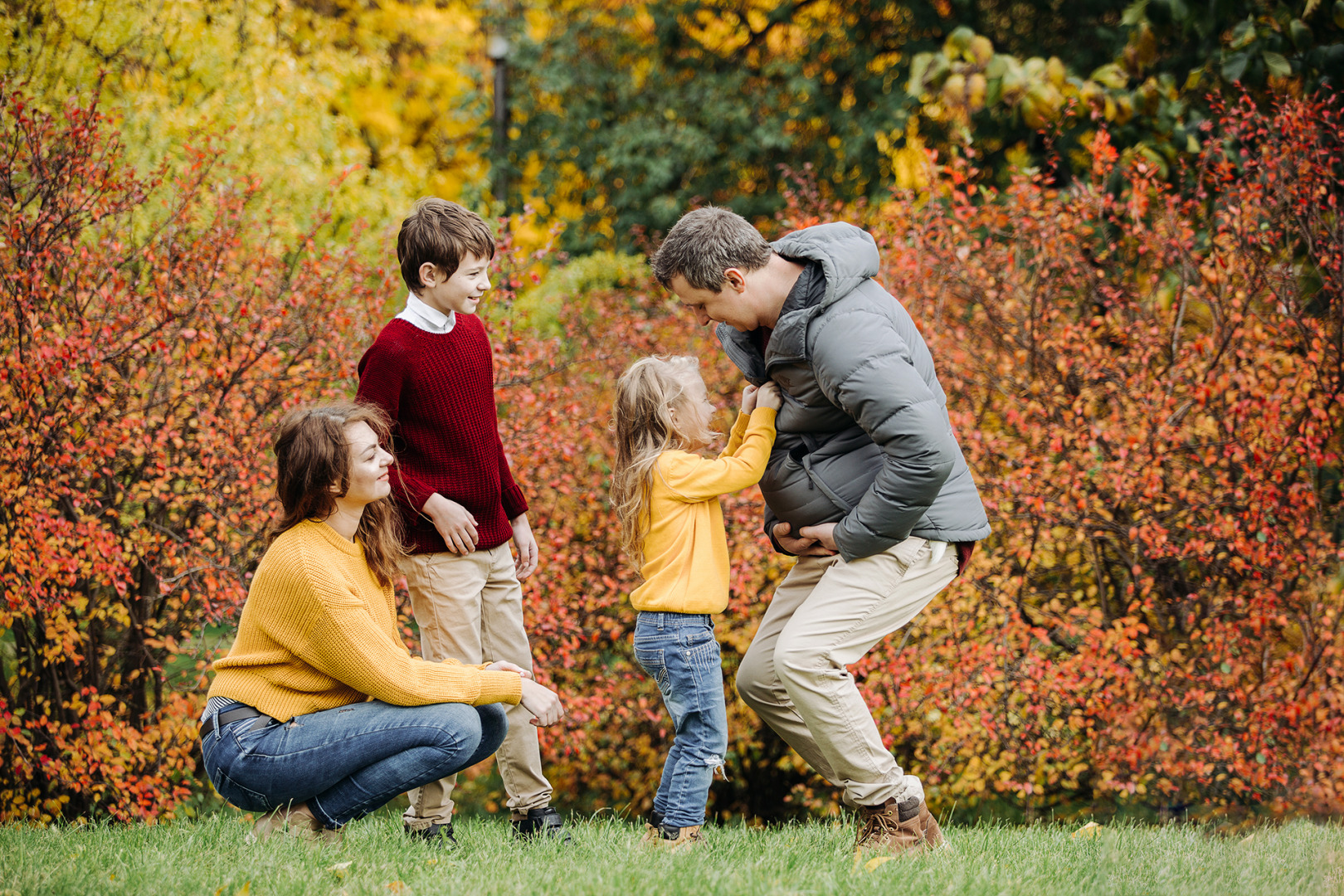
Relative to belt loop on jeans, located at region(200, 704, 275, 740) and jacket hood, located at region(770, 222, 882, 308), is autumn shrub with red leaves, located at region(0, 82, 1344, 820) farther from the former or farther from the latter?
jacket hood, located at region(770, 222, 882, 308)

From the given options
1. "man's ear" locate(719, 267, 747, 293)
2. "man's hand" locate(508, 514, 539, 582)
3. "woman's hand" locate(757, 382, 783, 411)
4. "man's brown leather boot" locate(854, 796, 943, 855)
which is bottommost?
"man's brown leather boot" locate(854, 796, 943, 855)

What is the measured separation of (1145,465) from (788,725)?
9.45 feet

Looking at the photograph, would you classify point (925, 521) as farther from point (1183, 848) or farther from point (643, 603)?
point (1183, 848)

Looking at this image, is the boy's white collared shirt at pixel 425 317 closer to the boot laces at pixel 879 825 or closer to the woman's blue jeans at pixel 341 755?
the woman's blue jeans at pixel 341 755

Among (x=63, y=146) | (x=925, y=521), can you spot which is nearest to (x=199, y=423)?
(x=63, y=146)

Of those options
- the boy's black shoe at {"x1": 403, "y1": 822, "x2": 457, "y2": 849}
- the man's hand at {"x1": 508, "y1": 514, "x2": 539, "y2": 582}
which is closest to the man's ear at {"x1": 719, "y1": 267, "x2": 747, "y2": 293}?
the man's hand at {"x1": 508, "y1": 514, "x2": 539, "y2": 582}

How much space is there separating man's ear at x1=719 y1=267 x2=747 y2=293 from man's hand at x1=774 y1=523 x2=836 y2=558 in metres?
0.74

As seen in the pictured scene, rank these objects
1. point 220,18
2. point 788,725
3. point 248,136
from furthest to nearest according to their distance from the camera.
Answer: point 220,18 → point 248,136 → point 788,725

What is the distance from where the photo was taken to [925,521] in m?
3.11

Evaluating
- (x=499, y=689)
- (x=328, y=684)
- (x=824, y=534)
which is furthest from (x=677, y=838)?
(x=328, y=684)

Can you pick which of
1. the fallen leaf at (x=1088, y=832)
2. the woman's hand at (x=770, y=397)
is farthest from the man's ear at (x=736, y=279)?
the fallen leaf at (x=1088, y=832)

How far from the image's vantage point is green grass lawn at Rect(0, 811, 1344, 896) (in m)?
2.56

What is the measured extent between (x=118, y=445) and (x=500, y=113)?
30.1ft

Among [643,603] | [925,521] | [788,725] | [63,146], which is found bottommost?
[788,725]
